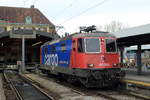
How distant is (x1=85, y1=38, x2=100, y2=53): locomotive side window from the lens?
1312 centimetres

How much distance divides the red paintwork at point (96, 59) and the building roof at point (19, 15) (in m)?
52.7

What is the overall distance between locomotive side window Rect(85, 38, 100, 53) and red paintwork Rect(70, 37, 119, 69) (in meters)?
0.22

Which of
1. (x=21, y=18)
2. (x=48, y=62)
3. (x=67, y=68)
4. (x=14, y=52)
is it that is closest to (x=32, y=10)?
(x=21, y=18)

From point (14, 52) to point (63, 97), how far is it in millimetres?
28897

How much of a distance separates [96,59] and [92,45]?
810 millimetres

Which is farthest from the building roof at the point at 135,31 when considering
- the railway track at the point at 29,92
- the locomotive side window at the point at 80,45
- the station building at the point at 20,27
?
the station building at the point at 20,27

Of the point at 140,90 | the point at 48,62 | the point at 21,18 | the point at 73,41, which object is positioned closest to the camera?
the point at 140,90

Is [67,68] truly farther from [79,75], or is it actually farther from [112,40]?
[112,40]

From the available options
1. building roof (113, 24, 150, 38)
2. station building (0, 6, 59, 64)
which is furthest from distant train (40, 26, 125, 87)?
station building (0, 6, 59, 64)

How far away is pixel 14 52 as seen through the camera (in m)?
38.8

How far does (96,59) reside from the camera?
512 inches

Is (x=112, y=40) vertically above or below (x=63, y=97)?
above

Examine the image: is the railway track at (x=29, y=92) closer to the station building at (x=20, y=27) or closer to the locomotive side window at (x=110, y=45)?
the locomotive side window at (x=110, y=45)

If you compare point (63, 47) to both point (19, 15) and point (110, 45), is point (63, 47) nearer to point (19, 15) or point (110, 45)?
point (110, 45)
